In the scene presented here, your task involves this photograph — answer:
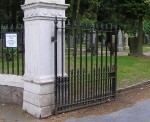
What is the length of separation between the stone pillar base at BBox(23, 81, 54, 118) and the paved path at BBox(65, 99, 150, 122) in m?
0.56

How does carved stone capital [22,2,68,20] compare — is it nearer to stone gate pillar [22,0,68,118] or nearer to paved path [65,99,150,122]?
stone gate pillar [22,0,68,118]

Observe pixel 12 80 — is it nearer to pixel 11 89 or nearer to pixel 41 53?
pixel 11 89

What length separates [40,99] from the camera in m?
6.99

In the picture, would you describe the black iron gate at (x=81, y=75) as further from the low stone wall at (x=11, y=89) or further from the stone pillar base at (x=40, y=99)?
the low stone wall at (x=11, y=89)

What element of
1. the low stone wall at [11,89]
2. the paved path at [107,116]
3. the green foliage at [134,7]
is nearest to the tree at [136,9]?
the green foliage at [134,7]

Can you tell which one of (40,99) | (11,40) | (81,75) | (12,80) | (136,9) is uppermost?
(136,9)

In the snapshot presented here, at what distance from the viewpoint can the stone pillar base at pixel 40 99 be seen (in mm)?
6992

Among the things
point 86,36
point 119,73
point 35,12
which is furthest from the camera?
point 119,73

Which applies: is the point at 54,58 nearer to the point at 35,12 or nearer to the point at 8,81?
the point at 35,12

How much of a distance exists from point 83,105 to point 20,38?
215 centimetres

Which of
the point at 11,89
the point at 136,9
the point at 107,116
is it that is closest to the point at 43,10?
the point at 11,89

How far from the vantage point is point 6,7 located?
26.7m

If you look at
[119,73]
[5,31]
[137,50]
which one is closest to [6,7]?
[137,50]

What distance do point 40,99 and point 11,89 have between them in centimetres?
126
